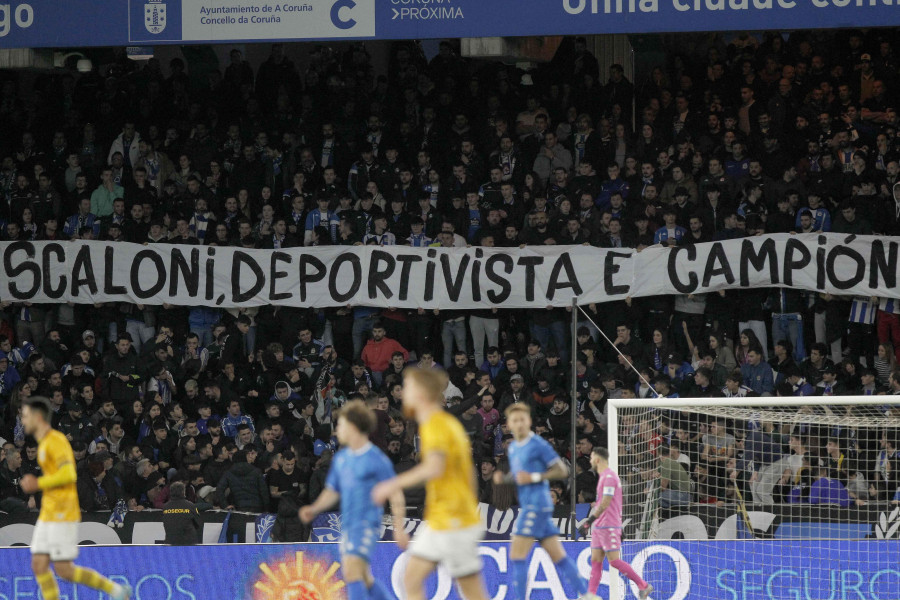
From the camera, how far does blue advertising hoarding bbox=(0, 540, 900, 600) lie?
13.0 metres

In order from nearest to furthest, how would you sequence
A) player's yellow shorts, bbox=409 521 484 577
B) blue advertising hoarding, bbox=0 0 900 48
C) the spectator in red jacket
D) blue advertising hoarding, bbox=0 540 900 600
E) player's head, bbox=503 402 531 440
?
player's yellow shorts, bbox=409 521 484 577 < player's head, bbox=503 402 531 440 < blue advertising hoarding, bbox=0 540 900 600 < blue advertising hoarding, bbox=0 0 900 48 < the spectator in red jacket

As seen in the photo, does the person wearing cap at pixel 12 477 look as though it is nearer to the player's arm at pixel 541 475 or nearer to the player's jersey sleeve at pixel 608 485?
the player's jersey sleeve at pixel 608 485

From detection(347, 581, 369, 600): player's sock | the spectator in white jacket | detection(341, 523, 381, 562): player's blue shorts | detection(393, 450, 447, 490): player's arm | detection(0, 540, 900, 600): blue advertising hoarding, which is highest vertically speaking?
the spectator in white jacket

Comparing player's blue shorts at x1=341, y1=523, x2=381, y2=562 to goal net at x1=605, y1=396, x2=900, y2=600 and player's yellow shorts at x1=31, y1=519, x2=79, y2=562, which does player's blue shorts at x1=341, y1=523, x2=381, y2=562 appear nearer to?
player's yellow shorts at x1=31, y1=519, x2=79, y2=562

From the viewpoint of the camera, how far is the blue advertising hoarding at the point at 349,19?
16.9m

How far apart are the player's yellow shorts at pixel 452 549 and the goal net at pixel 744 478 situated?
5.26 metres

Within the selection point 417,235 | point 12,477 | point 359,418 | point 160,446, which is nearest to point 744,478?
point 417,235

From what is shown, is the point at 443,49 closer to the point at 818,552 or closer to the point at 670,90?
the point at 670,90

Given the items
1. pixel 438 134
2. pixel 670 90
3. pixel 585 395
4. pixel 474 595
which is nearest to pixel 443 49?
pixel 438 134

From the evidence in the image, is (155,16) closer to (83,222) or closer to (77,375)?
(83,222)

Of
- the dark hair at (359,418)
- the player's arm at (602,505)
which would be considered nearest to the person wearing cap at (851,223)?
the player's arm at (602,505)

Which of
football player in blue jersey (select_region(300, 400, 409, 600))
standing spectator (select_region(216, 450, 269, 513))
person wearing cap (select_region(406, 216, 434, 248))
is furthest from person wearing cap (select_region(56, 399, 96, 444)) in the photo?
football player in blue jersey (select_region(300, 400, 409, 600))

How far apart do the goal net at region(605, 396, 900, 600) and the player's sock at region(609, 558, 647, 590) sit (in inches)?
25.0

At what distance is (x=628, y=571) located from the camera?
1248 cm
